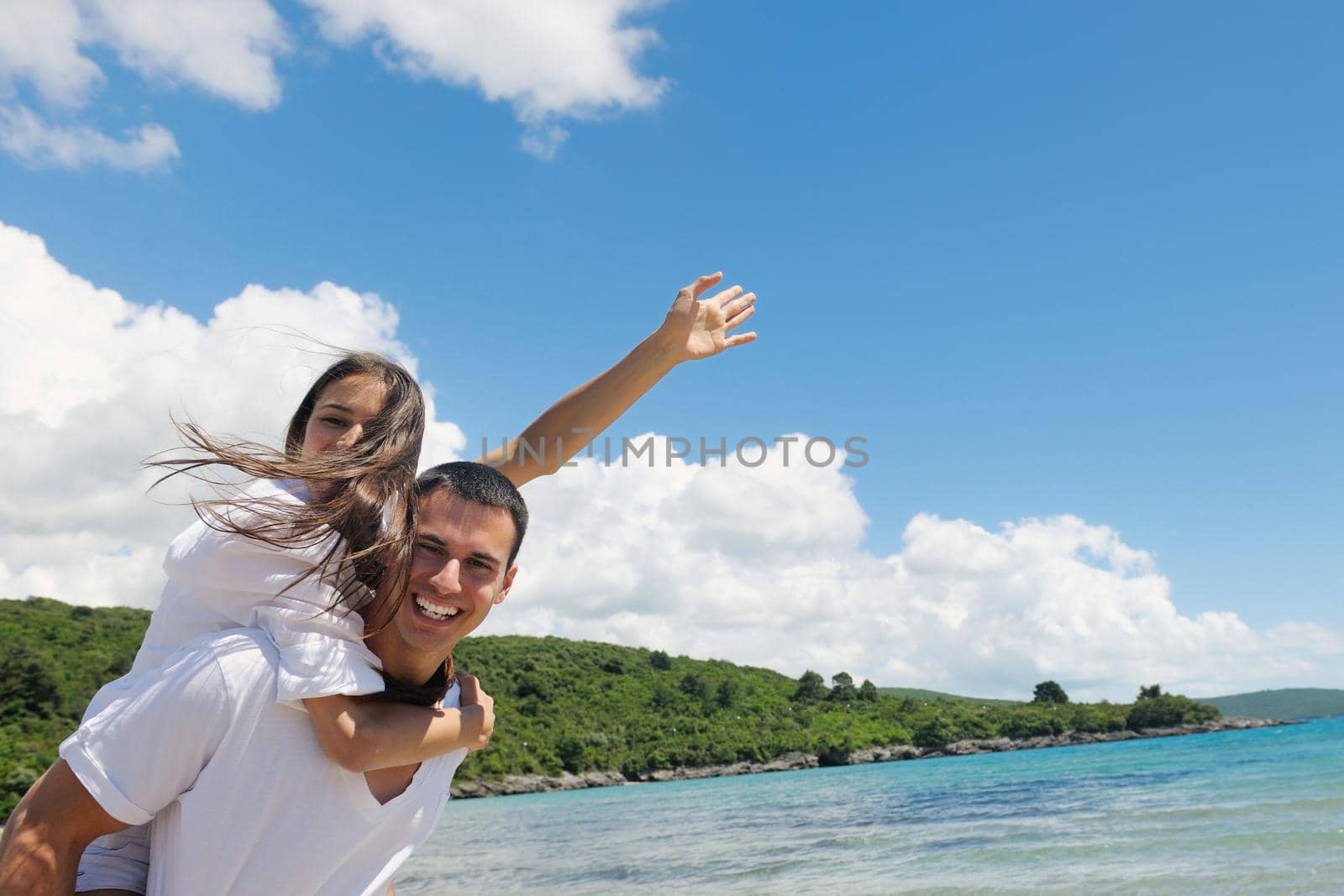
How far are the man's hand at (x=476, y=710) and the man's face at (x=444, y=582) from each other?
0.50 feet

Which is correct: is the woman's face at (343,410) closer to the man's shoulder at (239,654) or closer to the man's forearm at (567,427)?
the man's forearm at (567,427)

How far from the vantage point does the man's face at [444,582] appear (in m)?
1.97

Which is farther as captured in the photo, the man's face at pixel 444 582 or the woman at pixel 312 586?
the man's face at pixel 444 582

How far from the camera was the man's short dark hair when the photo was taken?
2.08 m

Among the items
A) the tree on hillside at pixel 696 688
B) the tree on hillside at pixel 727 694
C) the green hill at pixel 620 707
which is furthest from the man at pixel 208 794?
the tree on hillside at pixel 727 694

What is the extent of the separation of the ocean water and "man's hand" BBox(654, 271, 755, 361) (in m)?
11.6

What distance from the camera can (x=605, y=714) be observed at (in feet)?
221

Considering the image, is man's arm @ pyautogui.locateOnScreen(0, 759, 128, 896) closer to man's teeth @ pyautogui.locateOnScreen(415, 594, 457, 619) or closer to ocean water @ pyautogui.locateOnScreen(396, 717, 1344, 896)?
man's teeth @ pyautogui.locateOnScreen(415, 594, 457, 619)

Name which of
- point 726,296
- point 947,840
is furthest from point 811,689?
point 726,296

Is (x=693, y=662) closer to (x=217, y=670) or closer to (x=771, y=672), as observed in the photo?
(x=771, y=672)

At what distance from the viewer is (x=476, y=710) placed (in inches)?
85.7

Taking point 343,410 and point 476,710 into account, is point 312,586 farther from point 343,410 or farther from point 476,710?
point 343,410

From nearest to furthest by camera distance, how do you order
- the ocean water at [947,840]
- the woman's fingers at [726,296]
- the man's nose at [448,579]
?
the man's nose at [448,579]
the woman's fingers at [726,296]
the ocean water at [947,840]

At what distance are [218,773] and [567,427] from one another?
1.47 m
